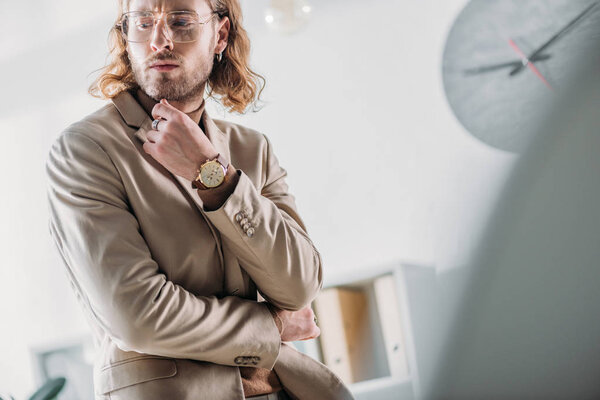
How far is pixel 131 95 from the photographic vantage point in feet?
3.59

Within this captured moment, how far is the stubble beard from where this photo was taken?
1064mm

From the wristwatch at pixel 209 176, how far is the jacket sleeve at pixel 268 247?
0.03m

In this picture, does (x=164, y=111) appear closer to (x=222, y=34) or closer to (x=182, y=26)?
(x=182, y=26)

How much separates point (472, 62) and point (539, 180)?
0.60m

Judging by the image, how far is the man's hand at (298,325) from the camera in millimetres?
1078

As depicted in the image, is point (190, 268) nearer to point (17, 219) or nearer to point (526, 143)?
point (526, 143)

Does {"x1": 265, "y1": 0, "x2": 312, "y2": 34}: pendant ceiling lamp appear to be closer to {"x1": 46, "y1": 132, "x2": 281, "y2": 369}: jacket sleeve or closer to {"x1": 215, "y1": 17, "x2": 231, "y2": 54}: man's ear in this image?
{"x1": 215, "y1": 17, "x2": 231, "y2": 54}: man's ear

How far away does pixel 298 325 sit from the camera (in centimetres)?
109

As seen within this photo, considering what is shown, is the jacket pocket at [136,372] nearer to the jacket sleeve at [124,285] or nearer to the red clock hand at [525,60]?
the jacket sleeve at [124,285]

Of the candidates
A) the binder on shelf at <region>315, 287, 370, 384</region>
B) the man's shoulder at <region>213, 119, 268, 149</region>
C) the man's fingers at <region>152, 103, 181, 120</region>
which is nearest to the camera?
the man's fingers at <region>152, 103, 181, 120</region>

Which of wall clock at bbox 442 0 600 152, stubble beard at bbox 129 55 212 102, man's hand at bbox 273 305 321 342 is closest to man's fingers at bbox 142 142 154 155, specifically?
stubble beard at bbox 129 55 212 102

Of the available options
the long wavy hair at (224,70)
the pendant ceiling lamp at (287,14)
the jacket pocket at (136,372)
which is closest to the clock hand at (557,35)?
the pendant ceiling lamp at (287,14)

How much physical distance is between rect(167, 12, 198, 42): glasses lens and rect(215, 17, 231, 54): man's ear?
0.36 feet

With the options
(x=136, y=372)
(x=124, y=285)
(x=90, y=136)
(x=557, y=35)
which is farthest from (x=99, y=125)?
(x=557, y=35)
